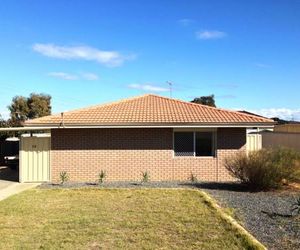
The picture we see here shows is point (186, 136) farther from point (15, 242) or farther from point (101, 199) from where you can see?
point (15, 242)

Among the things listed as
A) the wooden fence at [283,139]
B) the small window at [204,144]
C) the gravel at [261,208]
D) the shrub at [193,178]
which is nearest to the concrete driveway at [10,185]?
the gravel at [261,208]

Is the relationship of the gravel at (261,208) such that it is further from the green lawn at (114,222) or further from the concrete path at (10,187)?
the concrete path at (10,187)

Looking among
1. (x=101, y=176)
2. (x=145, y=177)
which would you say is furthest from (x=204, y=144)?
(x=101, y=176)

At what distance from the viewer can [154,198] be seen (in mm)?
13586

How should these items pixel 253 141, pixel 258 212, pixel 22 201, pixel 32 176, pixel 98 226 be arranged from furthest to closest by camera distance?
pixel 253 141 < pixel 32 176 < pixel 22 201 < pixel 258 212 < pixel 98 226

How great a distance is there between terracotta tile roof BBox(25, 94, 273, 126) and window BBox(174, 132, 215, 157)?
0.73m

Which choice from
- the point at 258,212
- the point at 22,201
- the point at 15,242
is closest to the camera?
the point at 15,242

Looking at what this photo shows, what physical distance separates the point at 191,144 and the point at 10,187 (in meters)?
7.63

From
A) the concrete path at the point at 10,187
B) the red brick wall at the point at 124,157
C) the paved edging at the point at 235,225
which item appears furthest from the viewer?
the red brick wall at the point at 124,157

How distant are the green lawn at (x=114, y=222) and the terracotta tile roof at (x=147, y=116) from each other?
4921 millimetres

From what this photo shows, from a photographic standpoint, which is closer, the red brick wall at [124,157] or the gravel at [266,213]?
the gravel at [266,213]

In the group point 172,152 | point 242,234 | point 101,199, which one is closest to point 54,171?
point 172,152

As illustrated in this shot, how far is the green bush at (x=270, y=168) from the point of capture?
14875 mm

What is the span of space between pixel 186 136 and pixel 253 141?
229 inches
